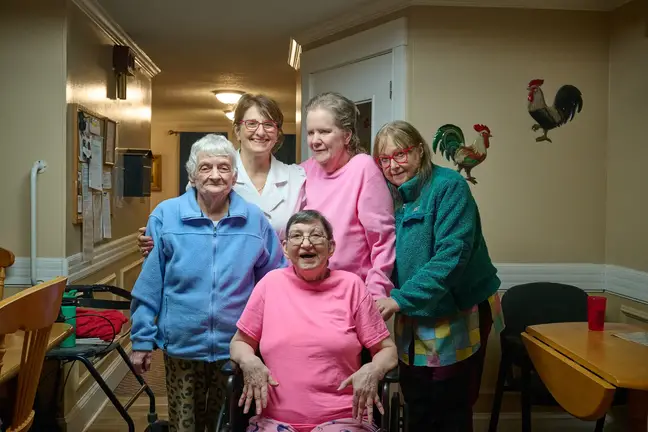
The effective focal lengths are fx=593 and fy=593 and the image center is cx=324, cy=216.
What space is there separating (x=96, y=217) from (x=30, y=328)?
1.98 metres

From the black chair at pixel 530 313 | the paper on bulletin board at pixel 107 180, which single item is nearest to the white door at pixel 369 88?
the black chair at pixel 530 313

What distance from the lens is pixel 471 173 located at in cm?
316

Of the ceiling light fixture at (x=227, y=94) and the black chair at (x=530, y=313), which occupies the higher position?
the ceiling light fixture at (x=227, y=94)

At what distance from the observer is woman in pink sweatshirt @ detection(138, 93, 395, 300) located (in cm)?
197

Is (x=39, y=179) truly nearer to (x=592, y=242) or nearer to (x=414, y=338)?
(x=414, y=338)

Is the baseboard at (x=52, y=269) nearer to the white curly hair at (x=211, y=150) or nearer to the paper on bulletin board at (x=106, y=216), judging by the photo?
the paper on bulletin board at (x=106, y=216)

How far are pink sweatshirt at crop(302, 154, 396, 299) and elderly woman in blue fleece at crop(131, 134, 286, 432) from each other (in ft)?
0.88

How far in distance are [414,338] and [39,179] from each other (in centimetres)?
203

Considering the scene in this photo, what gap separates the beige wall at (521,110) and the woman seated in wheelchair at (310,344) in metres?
1.51

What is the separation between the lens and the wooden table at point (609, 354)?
6.12 feet

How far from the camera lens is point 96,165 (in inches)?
135

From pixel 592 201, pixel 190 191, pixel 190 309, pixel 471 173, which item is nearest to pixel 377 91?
pixel 471 173

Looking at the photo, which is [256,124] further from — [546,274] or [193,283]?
[546,274]

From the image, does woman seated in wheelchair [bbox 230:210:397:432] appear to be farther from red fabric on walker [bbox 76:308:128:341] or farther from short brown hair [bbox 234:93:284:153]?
red fabric on walker [bbox 76:308:128:341]
